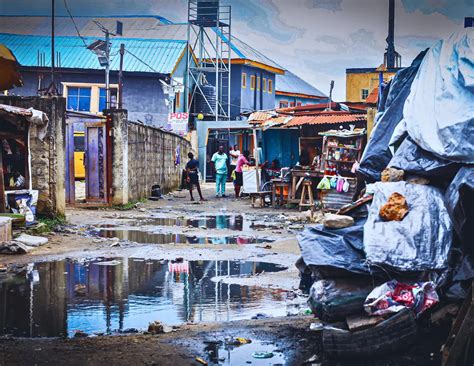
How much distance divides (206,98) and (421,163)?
123 ft

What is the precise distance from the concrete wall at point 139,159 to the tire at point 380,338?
15095mm

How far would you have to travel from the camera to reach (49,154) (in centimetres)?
1498

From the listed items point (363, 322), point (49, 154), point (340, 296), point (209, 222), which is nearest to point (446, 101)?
point (340, 296)

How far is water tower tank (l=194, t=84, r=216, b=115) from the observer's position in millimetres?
43156

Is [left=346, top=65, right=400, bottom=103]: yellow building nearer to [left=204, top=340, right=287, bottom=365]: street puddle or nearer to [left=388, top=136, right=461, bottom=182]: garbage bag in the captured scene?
[left=388, top=136, right=461, bottom=182]: garbage bag

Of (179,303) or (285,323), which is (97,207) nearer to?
(179,303)

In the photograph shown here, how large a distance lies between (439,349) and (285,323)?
1813mm

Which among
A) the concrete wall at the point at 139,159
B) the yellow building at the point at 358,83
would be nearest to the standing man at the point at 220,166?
the concrete wall at the point at 139,159

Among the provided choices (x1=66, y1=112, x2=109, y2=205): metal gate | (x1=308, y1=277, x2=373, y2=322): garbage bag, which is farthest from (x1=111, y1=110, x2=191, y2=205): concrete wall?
(x1=308, y1=277, x2=373, y2=322): garbage bag

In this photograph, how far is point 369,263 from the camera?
18.5 ft

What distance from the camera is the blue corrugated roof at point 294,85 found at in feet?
184

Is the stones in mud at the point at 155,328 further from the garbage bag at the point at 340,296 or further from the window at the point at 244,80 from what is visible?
the window at the point at 244,80

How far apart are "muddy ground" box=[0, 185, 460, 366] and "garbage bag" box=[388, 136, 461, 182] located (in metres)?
1.35

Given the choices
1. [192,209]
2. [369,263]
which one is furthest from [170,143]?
[369,263]
